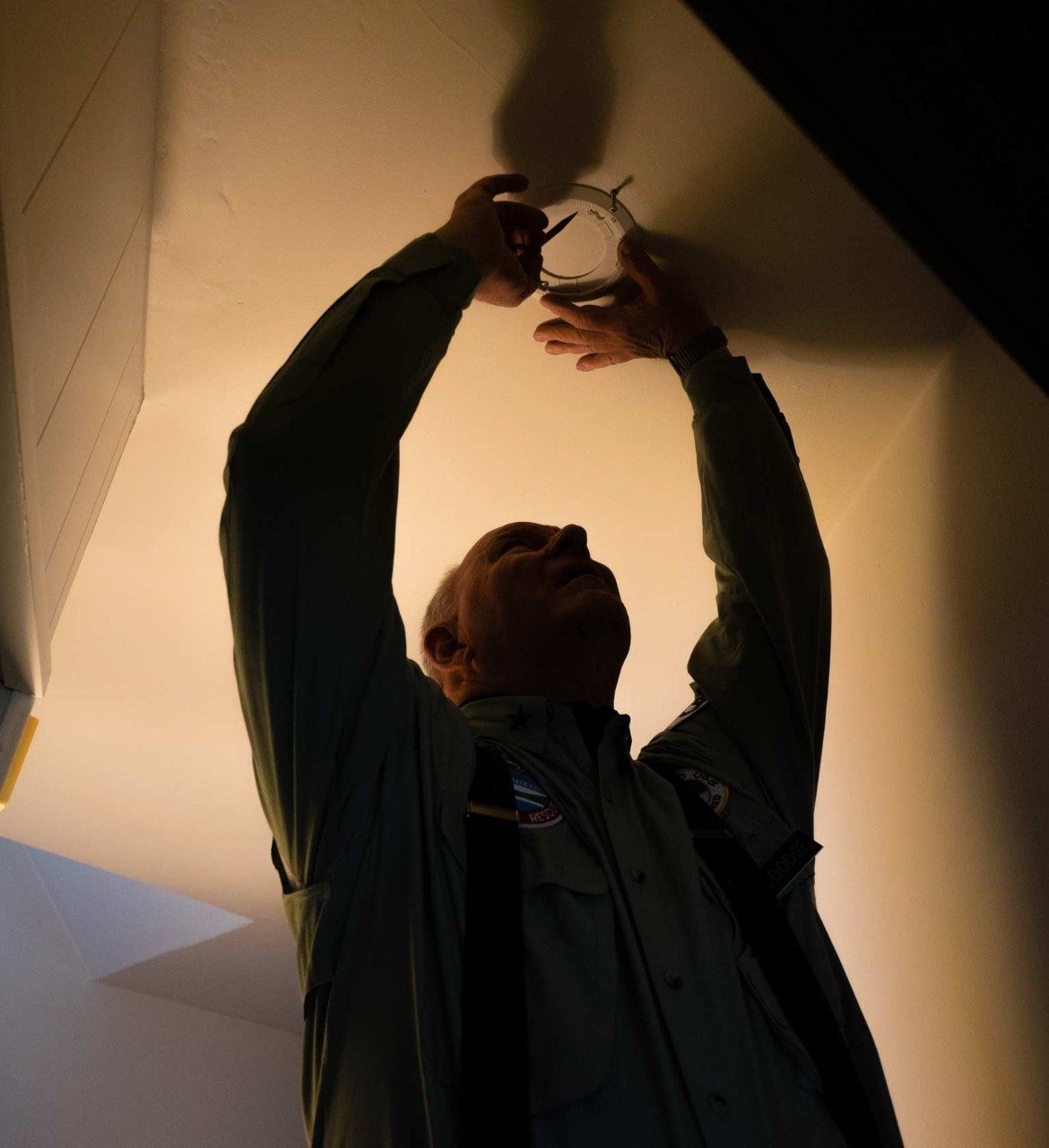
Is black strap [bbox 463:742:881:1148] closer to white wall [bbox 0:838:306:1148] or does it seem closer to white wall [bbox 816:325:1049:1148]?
white wall [bbox 816:325:1049:1148]

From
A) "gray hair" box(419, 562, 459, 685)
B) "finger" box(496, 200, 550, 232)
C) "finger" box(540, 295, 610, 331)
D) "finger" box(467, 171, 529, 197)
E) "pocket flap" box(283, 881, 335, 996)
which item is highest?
"finger" box(467, 171, 529, 197)

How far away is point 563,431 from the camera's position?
1.64m

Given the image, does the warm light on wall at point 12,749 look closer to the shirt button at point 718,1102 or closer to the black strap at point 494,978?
the black strap at point 494,978

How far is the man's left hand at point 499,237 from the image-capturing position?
3.86 feet

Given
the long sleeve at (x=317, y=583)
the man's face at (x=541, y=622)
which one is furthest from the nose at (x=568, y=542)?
the long sleeve at (x=317, y=583)

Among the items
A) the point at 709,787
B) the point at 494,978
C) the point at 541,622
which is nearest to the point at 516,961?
the point at 494,978

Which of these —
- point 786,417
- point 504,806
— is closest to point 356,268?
point 786,417

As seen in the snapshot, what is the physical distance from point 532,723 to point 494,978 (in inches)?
13.1

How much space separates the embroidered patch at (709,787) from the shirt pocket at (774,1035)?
188 millimetres

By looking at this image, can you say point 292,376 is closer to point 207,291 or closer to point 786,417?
point 207,291

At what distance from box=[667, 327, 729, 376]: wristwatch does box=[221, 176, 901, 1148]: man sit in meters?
0.27

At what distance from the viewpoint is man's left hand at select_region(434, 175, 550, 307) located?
3.86 feet

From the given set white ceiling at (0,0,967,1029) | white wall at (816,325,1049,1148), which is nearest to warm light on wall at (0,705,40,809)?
white ceiling at (0,0,967,1029)

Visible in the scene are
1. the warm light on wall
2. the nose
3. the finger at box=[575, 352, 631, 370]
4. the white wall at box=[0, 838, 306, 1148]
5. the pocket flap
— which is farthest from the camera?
the white wall at box=[0, 838, 306, 1148]
